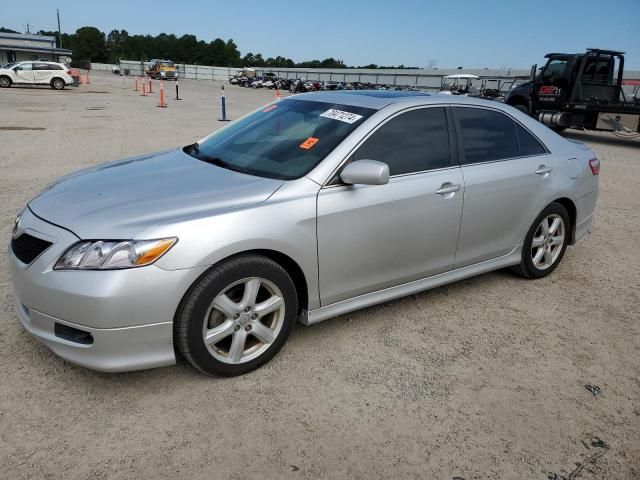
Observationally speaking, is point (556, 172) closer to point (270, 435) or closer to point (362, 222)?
point (362, 222)

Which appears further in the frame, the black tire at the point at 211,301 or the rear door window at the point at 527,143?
the rear door window at the point at 527,143

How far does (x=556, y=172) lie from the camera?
14.6 feet

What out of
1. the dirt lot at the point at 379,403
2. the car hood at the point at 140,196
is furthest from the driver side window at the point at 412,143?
the dirt lot at the point at 379,403

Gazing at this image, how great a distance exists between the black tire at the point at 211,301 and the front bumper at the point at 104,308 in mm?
61

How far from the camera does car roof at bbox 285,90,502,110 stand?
145 inches

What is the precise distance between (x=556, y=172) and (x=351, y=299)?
7.51 ft

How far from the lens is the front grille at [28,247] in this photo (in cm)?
273

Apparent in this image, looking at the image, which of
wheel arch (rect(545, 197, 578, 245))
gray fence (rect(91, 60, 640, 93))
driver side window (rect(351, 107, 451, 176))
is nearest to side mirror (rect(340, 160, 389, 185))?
driver side window (rect(351, 107, 451, 176))

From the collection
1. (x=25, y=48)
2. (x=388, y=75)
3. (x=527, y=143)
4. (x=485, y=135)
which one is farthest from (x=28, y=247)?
(x=25, y=48)

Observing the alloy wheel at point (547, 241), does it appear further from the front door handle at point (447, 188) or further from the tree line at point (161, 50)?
the tree line at point (161, 50)

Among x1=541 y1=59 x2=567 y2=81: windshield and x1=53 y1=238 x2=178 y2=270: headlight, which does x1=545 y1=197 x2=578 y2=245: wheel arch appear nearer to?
x1=53 y1=238 x2=178 y2=270: headlight

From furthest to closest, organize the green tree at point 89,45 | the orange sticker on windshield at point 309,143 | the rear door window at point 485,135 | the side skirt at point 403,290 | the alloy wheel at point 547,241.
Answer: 1. the green tree at point 89,45
2. the alloy wheel at point 547,241
3. the rear door window at point 485,135
4. the orange sticker on windshield at point 309,143
5. the side skirt at point 403,290

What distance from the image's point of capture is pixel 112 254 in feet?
8.44

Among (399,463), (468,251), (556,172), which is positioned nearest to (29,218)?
(399,463)
